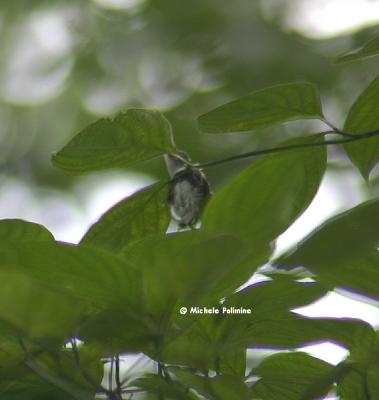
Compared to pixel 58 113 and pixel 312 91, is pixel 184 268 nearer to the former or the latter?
pixel 312 91

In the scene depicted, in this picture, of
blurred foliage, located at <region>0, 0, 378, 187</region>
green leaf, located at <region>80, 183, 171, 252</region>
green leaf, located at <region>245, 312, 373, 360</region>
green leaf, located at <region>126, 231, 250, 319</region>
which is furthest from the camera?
blurred foliage, located at <region>0, 0, 378, 187</region>

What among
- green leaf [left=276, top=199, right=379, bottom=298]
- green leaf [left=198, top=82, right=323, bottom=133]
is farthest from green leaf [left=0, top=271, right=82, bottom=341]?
green leaf [left=198, top=82, right=323, bottom=133]

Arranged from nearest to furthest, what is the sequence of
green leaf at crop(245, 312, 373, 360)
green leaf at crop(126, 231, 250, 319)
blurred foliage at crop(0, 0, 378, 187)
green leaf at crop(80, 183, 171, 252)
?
green leaf at crop(126, 231, 250, 319) < green leaf at crop(245, 312, 373, 360) < green leaf at crop(80, 183, 171, 252) < blurred foliage at crop(0, 0, 378, 187)

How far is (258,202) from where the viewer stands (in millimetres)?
428

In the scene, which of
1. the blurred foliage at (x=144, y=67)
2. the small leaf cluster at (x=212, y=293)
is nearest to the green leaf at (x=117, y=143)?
the small leaf cluster at (x=212, y=293)

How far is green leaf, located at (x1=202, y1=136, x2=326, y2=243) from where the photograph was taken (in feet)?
1.40

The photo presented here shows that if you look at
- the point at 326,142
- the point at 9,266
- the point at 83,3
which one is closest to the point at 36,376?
the point at 9,266

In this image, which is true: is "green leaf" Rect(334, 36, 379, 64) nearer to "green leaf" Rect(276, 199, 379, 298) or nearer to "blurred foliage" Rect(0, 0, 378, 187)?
"green leaf" Rect(276, 199, 379, 298)

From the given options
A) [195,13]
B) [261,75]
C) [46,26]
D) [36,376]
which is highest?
[46,26]

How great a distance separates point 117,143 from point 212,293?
164mm

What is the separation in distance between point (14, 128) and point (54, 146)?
20 cm

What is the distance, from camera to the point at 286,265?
0.43 metres

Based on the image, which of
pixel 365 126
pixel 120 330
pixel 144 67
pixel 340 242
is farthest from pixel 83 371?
pixel 144 67

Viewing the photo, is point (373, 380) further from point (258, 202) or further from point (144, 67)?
point (144, 67)
